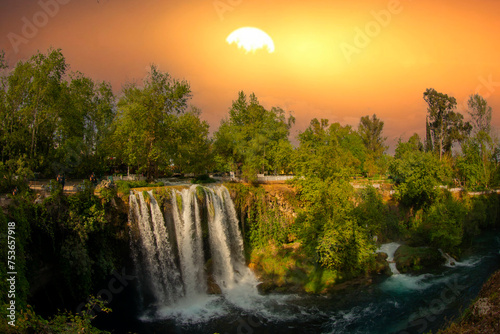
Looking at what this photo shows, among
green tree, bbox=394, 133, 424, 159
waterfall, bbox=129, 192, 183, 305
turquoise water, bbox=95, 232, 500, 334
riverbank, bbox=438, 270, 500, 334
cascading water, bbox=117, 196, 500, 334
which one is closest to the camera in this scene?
riverbank, bbox=438, 270, 500, 334

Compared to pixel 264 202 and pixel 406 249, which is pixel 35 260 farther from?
pixel 406 249

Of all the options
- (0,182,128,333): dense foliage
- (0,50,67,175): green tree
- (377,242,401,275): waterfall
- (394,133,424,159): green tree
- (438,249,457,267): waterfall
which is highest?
(0,50,67,175): green tree

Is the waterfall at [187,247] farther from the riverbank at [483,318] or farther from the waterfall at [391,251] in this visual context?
the riverbank at [483,318]

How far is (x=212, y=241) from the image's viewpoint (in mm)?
25938

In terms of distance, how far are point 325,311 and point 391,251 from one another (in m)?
13.6

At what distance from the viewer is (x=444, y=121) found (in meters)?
58.6

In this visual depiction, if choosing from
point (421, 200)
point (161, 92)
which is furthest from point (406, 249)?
point (161, 92)

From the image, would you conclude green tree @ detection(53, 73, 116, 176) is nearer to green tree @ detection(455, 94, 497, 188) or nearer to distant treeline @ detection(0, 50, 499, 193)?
distant treeline @ detection(0, 50, 499, 193)

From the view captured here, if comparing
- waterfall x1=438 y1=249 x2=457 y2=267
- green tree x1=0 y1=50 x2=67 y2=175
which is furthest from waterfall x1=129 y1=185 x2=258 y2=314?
waterfall x1=438 y1=249 x2=457 y2=267

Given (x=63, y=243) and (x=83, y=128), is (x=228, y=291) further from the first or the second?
(x=83, y=128)

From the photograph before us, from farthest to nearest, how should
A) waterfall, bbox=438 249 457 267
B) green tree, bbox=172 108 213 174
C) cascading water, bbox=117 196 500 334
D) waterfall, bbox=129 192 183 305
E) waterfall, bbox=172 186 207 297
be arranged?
green tree, bbox=172 108 213 174, waterfall, bbox=438 249 457 267, waterfall, bbox=172 186 207 297, waterfall, bbox=129 192 183 305, cascading water, bbox=117 196 500 334

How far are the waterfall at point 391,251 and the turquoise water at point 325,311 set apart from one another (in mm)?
1729

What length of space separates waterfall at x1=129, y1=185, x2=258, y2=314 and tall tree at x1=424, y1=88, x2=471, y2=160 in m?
50.4

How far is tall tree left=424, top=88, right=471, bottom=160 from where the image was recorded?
2266 inches
